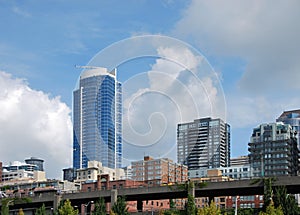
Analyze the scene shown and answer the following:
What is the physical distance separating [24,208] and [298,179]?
55.7 meters

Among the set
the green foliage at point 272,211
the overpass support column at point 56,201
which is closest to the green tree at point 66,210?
the overpass support column at point 56,201

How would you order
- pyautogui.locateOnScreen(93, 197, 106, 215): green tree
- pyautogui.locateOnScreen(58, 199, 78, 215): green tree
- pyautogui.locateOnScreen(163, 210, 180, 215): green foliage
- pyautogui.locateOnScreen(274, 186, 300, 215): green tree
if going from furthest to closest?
pyautogui.locateOnScreen(58, 199, 78, 215): green tree
pyautogui.locateOnScreen(93, 197, 106, 215): green tree
pyautogui.locateOnScreen(163, 210, 180, 215): green foliage
pyautogui.locateOnScreen(274, 186, 300, 215): green tree

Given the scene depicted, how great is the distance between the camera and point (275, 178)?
79.5 m

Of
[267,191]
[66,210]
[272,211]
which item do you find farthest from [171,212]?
[272,211]

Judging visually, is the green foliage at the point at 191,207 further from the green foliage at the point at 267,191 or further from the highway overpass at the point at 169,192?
the green foliage at the point at 267,191

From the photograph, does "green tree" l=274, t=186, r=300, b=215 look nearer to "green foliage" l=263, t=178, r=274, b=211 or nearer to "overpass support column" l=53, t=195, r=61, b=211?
"green foliage" l=263, t=178, r=274, b=211

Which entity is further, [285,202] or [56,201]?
[56,201]

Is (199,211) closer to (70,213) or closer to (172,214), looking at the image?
(172,214)

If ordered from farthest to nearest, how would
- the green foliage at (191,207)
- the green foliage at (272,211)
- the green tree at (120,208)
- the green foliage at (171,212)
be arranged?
the green tree at (120,208)
the green foliage at (171,212)
the green foliage at (191,207)
the green foliage at (272,211)

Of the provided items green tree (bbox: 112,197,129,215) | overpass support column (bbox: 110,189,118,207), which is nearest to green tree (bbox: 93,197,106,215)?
overpass support column (bbox: 110,189,118,207)

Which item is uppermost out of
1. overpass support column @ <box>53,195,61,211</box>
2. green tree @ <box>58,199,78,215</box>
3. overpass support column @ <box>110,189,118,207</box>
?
overpass support column @ <box>110,189,118,207</box>

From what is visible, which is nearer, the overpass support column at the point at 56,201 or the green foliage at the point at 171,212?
the green foliage at the point at 171,212

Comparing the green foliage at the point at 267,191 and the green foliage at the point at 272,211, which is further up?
the green foliage at the point at 267,191

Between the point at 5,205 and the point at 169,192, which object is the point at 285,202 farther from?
the point at 5,205
